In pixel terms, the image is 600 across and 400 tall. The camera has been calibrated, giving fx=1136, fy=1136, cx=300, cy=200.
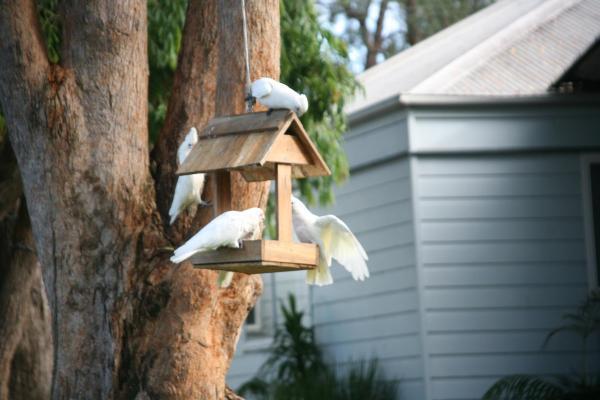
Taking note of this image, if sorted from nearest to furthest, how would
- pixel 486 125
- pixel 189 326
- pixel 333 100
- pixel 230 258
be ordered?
pixel 230 258, pixel 189 326, pixel 333 100, pixel 486 125

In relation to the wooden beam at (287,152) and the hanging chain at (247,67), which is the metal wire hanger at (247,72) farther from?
the wooden beam at (287,152)

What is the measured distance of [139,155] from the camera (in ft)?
19.6

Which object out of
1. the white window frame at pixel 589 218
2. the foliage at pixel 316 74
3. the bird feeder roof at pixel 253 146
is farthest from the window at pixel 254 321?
the bird feeder roof at pixel 253 146

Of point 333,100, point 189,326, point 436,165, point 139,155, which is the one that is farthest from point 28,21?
point 436,165

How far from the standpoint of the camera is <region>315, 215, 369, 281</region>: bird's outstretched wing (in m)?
5.29

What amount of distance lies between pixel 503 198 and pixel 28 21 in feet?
16.6

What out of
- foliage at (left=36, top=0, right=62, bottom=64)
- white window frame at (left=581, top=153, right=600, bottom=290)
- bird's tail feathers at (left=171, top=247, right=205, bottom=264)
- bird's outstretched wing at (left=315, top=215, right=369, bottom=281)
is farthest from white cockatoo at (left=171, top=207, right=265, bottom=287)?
white window frame at (left=581, top=153, right=600, bottom=290)

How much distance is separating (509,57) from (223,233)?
21.0ft

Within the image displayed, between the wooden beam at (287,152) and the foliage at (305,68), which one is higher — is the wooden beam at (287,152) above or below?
below

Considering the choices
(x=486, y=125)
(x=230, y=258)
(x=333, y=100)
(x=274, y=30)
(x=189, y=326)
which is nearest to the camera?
(x=230, y=258)

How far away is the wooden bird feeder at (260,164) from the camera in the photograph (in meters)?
4.82

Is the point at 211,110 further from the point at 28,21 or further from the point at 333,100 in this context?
the point at 333,100

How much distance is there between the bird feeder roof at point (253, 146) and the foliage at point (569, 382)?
4.28 metres

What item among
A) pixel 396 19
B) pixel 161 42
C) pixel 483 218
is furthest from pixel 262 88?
pixel 396 19
